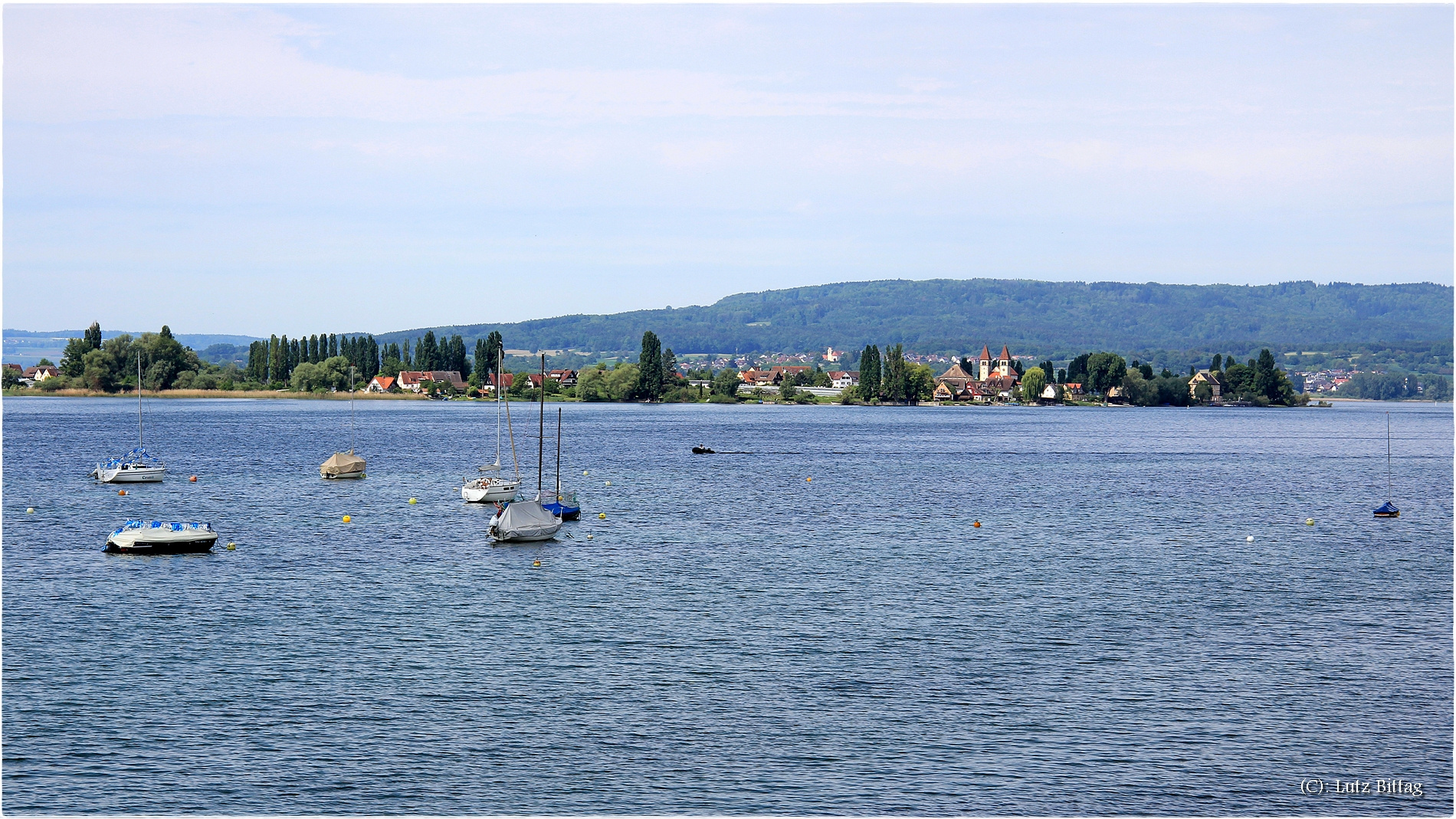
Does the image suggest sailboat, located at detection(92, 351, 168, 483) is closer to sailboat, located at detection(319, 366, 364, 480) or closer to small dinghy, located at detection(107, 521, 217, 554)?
sailboat, located at detection(319, 366, 364, 480)

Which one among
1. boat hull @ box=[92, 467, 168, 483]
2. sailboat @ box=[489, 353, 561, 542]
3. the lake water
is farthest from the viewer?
boat hull @ box=[92, 467, 168, 483]

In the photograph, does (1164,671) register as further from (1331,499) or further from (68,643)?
(1331,499)

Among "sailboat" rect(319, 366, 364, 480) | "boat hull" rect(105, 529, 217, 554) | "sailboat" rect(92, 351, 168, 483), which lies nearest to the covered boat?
"sailboat" rect(319, 366, 364, 480)

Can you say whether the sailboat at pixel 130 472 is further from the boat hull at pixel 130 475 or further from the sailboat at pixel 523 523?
the sailboat at pixel 523 523

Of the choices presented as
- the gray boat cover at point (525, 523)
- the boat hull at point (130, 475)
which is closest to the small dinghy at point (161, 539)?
the gray boat cover at point (525, 523)

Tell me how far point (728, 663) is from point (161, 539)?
3855 cm

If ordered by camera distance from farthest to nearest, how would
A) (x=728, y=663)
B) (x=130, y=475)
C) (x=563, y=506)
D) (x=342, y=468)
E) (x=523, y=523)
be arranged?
(x=342, y=468), (x=130, y=475), (x=563, y=506), (x=523, y=523), (x=728, y=663)

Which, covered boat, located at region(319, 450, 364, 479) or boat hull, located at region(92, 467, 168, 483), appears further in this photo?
covered boat, located at region(319, 450, 364, 479)

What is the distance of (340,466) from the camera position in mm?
108750

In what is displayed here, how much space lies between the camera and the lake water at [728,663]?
32.0m

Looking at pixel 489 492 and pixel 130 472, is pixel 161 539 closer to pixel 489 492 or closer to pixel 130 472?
pixel 489 492

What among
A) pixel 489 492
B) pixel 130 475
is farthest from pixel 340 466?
pixel 489 492

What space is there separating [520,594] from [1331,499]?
7600cm

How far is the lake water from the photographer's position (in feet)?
105
